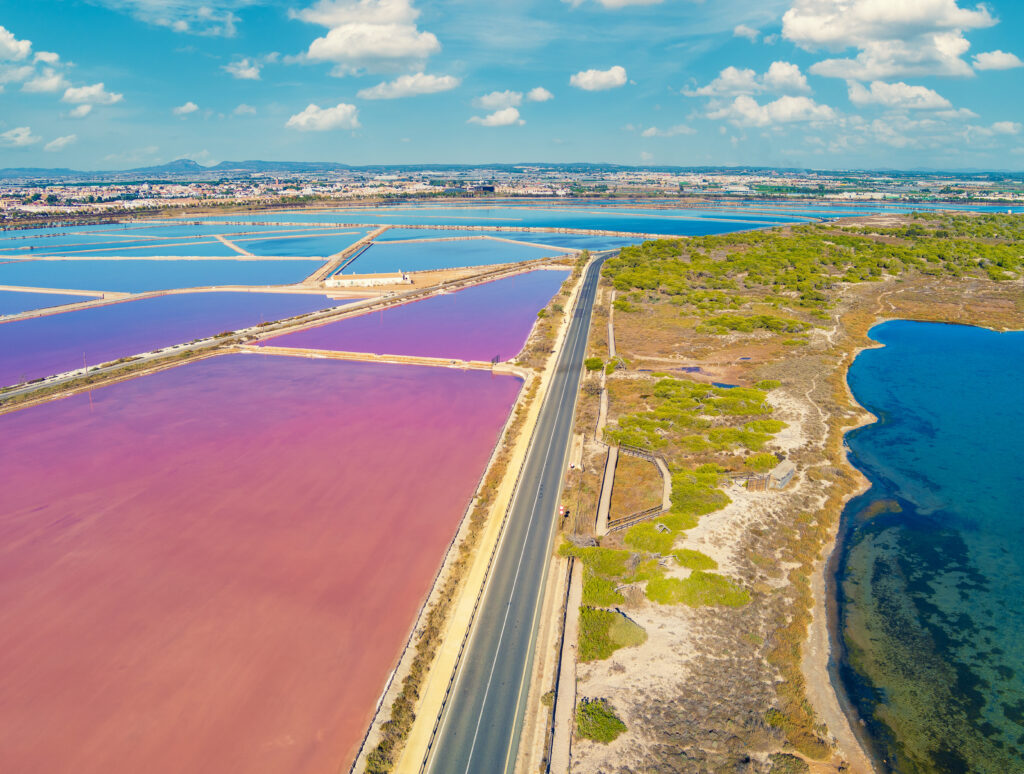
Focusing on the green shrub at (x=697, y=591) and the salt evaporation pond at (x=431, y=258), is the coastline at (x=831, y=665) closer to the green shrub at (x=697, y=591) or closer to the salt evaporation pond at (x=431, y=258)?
the green shrub at (x=697, y=591)

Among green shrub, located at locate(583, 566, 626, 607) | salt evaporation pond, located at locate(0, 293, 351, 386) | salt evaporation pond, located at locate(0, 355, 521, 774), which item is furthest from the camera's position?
salt evaporation pond, located at locate(0, 293, 351, 386)

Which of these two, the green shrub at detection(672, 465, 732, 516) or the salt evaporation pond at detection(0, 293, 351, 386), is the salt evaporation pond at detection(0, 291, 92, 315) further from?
the green shrub at detection(672, 465, 732, 516)

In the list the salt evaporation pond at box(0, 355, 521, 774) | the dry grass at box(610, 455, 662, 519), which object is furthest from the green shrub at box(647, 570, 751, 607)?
the salt evaporation pond at box(0, 355, 521, 774)

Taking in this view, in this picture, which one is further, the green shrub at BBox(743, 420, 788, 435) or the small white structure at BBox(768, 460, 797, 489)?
the green shrub at BBox(743, 420, 788, 435)

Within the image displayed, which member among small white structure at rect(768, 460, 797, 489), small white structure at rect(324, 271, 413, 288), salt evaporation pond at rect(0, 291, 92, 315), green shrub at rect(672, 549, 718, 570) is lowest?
green shrub at rect(672, 549, 718, 570)

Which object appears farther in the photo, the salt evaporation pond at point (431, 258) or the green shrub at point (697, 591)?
the salt evaporation pond at point (431, 258)

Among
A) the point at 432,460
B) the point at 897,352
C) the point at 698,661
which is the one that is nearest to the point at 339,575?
the point at 432,460

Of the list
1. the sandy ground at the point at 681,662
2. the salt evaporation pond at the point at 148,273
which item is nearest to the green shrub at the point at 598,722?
the sandy ground at the point at 681,662

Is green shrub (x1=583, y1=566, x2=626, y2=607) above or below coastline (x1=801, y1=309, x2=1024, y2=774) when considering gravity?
above
